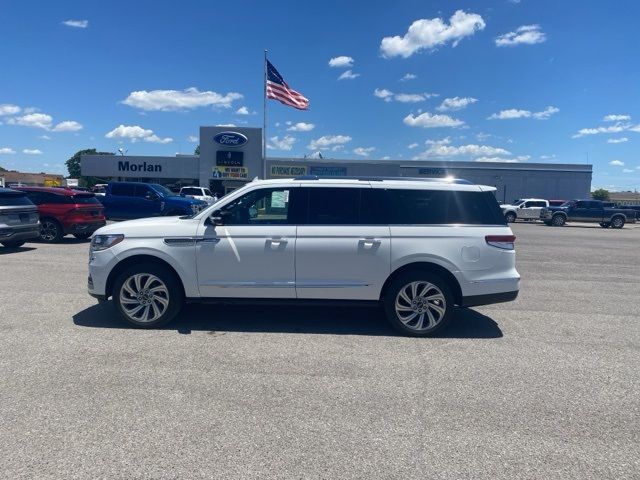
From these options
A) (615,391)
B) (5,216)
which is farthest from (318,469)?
(5,216)

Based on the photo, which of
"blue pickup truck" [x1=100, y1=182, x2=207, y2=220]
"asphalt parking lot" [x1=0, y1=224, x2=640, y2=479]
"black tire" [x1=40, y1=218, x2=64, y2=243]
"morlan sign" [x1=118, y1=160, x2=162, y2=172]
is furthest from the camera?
"morlan sign" [x1=118, y1=160, x2=162, y2=172]

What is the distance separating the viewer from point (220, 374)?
4.45 metres

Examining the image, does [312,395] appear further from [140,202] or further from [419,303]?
[140,202]

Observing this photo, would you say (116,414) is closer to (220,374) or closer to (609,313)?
(220,374)

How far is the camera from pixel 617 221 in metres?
32.4

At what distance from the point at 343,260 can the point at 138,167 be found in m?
46.4

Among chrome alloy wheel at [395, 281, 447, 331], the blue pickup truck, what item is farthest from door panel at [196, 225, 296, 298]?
the blue pickup truck

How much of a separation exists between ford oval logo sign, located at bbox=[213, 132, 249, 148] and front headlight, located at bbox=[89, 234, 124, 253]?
1344 inches

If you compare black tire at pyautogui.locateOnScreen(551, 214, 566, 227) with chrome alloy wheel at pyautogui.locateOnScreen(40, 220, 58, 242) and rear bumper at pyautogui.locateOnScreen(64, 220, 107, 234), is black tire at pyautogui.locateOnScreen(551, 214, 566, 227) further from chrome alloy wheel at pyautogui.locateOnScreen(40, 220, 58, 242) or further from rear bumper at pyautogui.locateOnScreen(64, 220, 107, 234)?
chrome alloy wheel at pyautogui.locateOnScreen(40, 220, 58, 242)

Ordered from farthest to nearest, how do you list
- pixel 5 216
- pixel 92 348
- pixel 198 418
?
1. pixel 5 216
2. pixel 92 348
3. pixel 198 418

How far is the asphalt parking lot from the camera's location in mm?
3117

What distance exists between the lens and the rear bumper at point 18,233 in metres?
11.2

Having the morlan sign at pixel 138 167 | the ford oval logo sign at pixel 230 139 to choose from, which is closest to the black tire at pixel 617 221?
the ford oval logo sign at pixel 230 139

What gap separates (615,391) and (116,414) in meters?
4.33
